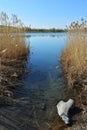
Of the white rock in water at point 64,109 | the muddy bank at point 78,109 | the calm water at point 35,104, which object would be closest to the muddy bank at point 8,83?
the calm water at point 35,104

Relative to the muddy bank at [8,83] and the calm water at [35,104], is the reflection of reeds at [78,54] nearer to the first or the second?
the calm water at [35,104]

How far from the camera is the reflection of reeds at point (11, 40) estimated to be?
29.9 feet

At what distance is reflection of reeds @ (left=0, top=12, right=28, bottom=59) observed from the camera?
Result: 910cm

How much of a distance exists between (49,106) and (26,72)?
122 inches

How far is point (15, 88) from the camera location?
6.38m

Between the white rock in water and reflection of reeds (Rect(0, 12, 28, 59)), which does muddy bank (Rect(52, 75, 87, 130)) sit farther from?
reflection of reeds (Rect(0, 12, 28, 59))

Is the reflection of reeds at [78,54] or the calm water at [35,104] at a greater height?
the reflection of reeds at [78,54]

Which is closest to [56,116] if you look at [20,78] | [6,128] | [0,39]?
[6,128]

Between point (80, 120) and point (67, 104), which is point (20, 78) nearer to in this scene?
point (67, 104)

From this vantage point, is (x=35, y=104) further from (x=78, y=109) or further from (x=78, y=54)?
(x=78, y=54)

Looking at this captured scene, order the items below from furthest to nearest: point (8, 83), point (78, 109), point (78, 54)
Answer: point (78, 54), point (8, 83), point (78, 109)

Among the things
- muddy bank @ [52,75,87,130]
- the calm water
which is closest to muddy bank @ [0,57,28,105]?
the calm water

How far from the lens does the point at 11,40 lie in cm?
980

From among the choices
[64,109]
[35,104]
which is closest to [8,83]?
[35,104]
